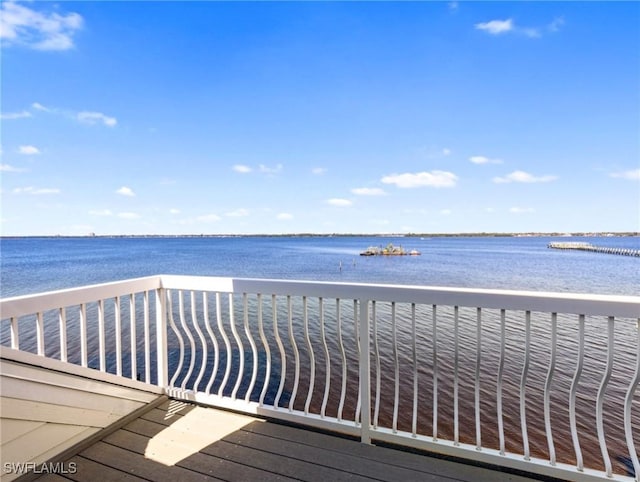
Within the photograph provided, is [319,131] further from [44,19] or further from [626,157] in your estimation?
[626,157]

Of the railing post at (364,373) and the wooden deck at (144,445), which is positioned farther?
the railing post at (364,373)

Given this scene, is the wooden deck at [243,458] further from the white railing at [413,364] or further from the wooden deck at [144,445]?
the white railing at [413,364]

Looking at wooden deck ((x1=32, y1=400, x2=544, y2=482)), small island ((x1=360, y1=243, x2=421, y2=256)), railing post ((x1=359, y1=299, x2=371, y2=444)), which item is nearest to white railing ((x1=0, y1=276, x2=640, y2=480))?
railing post ((x1=359, y1=299, x2=371, y2=444))

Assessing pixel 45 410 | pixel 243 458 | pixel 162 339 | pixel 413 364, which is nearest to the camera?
pixel 45 410

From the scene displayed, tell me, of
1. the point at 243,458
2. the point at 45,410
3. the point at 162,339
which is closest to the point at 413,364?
the point at 243,458

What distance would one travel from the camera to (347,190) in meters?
40.5

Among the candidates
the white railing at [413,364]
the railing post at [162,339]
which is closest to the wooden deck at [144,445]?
the white railing at [413,364]

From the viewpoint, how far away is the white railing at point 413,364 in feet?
5.78

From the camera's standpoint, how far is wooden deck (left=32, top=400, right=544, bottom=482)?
1.75 meters

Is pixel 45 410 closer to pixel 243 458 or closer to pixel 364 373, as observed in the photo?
pixel 243 458

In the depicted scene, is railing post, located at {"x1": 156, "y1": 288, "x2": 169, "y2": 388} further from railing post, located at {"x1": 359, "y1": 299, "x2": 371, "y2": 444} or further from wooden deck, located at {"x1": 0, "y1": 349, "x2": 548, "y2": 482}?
railing post, located at {"x1": 359, "y1": 299, "x2": 371, "y2": 444}

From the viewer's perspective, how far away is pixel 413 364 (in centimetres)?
229

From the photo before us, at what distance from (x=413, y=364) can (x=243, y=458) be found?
4.03 ft

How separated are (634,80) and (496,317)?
29.3ft
